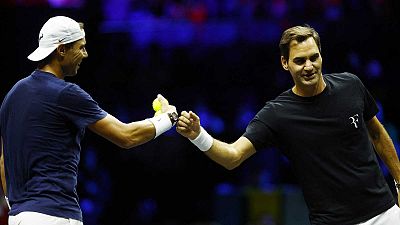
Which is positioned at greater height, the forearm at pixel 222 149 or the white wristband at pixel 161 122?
the white wristband at pixel 161 122

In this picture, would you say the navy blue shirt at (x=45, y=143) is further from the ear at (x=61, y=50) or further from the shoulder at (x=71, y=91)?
the ear at (x=61, y=50)

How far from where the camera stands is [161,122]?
515 centimetres

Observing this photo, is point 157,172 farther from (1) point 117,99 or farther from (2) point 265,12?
(2) point 265,12

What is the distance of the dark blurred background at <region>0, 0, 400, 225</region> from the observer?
1030cm

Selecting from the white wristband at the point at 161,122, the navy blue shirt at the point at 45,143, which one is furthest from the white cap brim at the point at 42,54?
the white wristband at the point at 161,122

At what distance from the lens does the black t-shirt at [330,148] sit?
190 inches

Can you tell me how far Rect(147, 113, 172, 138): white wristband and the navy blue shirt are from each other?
51cm

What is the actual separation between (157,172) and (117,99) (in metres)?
1.25

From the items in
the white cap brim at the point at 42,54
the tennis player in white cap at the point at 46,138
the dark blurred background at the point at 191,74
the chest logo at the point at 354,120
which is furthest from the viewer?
the dark blurred background at the point at 191,74

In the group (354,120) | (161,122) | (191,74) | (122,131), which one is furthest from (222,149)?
(191,74)

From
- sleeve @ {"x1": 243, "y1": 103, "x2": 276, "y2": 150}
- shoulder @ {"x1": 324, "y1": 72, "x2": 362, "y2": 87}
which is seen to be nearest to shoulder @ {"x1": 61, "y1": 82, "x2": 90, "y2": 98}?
sleeve @ {"x1": 243, "y1": 103, "x2": 276, "y2": 150}

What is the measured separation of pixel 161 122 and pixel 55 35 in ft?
2.91

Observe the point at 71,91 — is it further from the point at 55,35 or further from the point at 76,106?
the point at 55,35

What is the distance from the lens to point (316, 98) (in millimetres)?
5000
